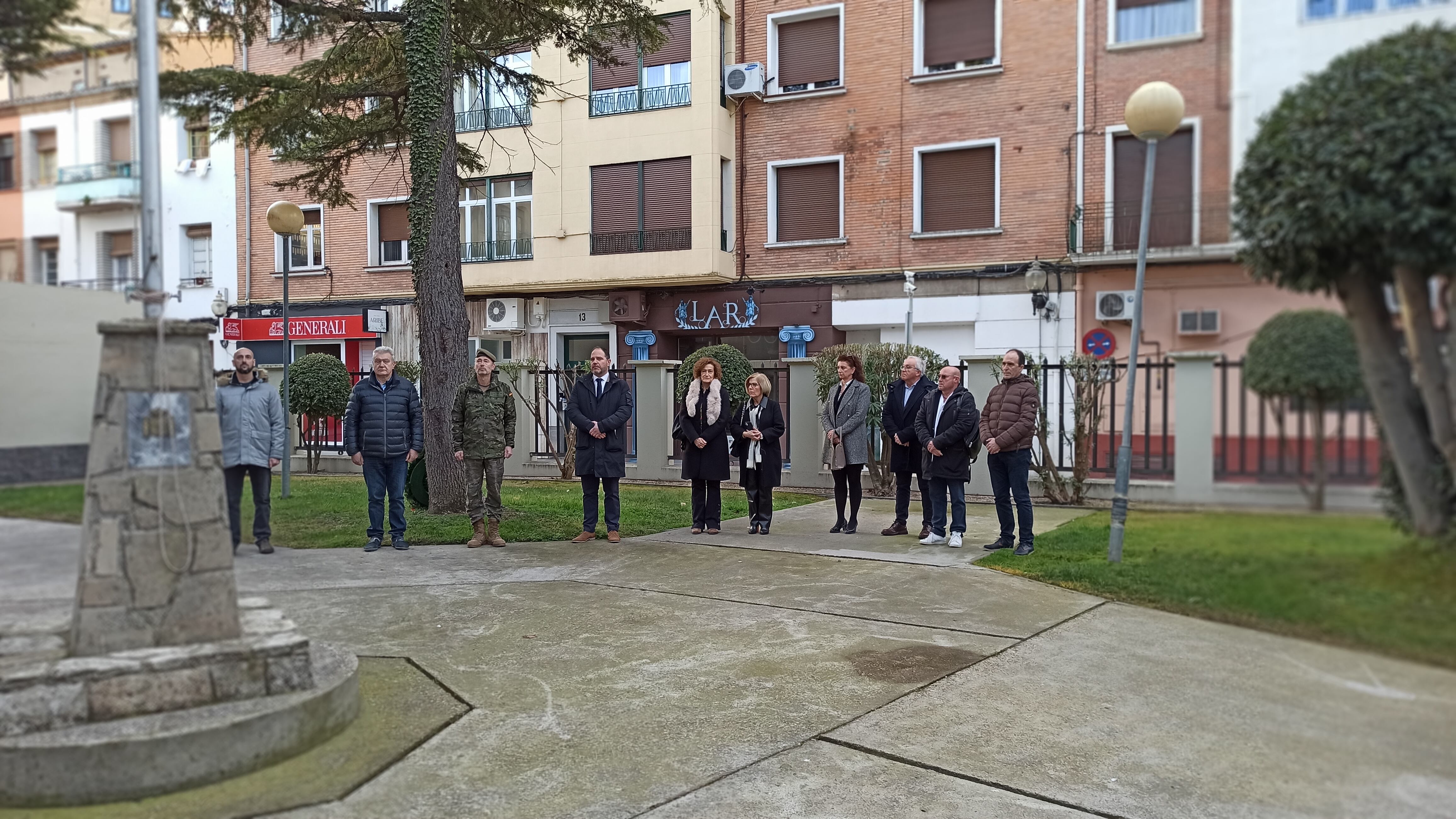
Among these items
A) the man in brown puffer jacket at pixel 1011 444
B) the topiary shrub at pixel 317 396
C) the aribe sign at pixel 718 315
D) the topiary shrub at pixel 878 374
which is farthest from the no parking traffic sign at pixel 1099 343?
the aribe sign at pixel 718 315

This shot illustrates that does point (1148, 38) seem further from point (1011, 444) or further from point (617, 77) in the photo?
point (617, 77)

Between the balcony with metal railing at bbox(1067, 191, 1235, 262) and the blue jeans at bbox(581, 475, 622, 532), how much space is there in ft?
26.1

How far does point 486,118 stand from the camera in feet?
36.0

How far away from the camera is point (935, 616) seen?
19.0 ft

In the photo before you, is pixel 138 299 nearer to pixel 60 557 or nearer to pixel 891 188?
pixel 60 557

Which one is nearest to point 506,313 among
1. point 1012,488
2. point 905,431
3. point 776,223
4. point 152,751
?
point 776,223

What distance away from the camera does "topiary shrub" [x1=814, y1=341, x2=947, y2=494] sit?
1222 cm

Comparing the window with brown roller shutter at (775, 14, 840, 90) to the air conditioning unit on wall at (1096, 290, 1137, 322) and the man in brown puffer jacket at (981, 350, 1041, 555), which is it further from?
the air conditioning unit on wall at (1096, 290, 1137, 322)

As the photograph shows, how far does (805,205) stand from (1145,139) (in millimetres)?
15401

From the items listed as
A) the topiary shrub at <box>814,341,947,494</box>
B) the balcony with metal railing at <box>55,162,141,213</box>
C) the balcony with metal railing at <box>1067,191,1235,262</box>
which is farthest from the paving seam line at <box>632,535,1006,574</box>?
the balcony with metal railing at <box>1067,191,1235,262</box>

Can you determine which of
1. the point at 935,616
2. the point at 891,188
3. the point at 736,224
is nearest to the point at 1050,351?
the point at 891,188

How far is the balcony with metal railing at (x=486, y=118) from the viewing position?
11133mm

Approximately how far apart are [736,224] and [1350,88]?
729 inches

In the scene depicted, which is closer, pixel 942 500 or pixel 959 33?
pixel 959 33
